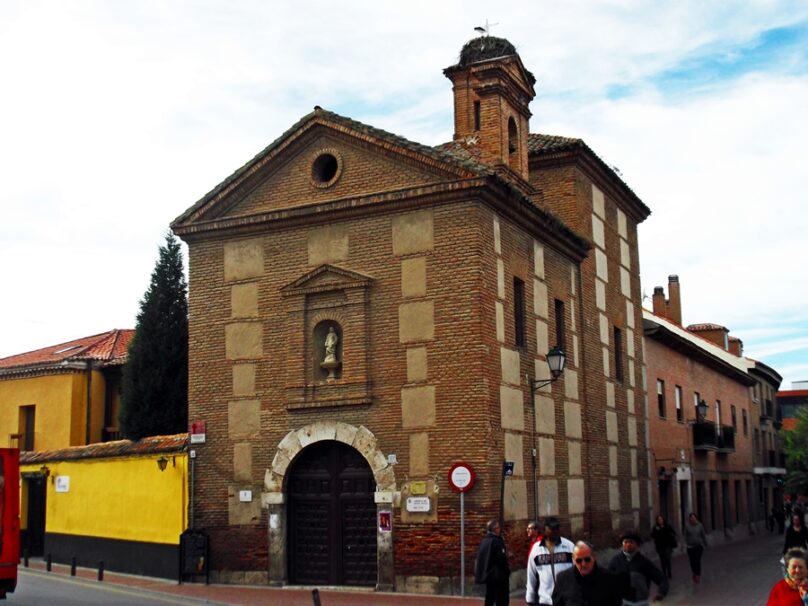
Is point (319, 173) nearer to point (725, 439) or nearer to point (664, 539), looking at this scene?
point (664, 539)

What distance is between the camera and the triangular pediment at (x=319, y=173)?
758 inches

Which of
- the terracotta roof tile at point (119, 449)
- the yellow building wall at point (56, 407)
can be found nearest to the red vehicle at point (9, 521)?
the terracotta roof tile at point (119, 449)

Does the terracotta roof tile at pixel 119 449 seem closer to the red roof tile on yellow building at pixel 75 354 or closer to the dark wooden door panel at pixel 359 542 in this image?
the red roof tile on yellow building at pixel 75 354

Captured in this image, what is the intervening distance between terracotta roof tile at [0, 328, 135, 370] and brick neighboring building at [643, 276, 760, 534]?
51.6ft

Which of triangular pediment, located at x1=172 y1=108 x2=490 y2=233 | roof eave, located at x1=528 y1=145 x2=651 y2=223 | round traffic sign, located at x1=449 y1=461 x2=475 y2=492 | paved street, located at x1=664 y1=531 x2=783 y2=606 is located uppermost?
roof eave, located at x1=528 y1=145 x2=651 y2=223

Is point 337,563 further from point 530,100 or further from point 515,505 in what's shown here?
point 530,100

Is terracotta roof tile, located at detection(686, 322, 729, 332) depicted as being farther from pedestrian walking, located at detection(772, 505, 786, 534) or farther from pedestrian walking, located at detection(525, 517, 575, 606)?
pedestrian walking, located at detection(525, 517, 575, 606)

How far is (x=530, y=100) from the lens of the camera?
24.8 meters

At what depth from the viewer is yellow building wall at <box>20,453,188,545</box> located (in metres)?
21.4

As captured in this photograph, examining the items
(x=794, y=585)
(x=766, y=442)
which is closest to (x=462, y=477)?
(x=794, y=585)

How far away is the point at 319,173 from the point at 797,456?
38650 mm

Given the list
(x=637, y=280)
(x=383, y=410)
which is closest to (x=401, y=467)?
(x=383, y=410)

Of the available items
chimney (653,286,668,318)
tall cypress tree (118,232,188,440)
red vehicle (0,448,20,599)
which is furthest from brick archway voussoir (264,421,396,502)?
chimney (653,286,668,318)

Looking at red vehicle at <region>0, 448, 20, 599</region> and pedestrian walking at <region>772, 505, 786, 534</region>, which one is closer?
red vehicle at <region>0, 448, 20, 599</region>
